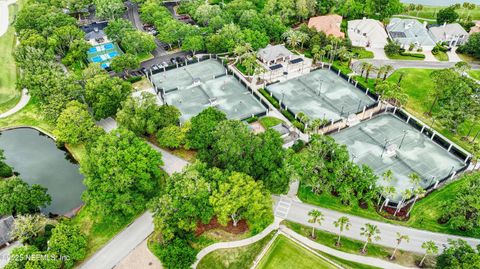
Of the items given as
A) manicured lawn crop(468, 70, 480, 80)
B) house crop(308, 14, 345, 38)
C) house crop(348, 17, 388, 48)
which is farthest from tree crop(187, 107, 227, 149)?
manicured lawn crop(468, 70, 480, 80)

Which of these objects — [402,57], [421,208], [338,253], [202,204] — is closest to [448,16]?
[402,57]

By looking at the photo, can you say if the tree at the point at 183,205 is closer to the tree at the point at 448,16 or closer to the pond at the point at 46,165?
the pond at the point at 46,165

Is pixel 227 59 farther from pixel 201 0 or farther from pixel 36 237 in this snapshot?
pixel 36 237

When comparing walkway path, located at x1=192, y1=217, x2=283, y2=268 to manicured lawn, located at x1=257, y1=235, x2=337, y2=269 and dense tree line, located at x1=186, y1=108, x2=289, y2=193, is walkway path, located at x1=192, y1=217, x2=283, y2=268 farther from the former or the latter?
dense tree line, located at x1=186, y1=108, x2=289, y2=193

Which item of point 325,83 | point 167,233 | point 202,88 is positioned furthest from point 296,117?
point 167,233

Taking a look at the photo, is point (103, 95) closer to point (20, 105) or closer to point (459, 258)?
point (20, 105)

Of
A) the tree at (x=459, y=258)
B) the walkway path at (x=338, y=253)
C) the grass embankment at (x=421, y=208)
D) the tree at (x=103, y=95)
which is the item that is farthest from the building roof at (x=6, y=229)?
the tree at (x=459, y=258)
